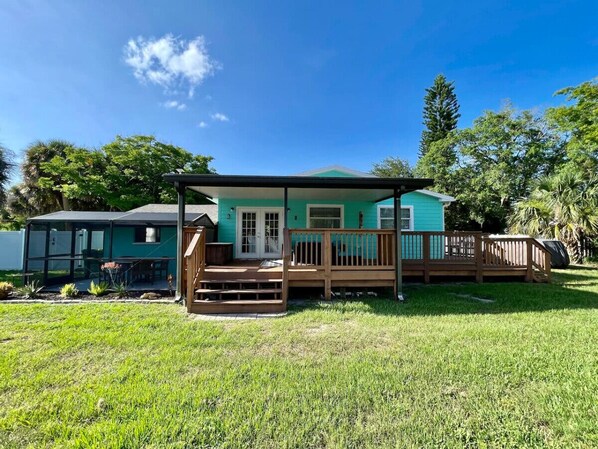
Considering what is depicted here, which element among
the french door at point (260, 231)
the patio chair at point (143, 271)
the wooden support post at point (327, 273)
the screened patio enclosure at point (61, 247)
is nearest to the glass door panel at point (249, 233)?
the french door at point (260, 231)

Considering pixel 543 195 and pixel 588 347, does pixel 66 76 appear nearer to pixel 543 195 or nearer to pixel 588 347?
pixel 588 347

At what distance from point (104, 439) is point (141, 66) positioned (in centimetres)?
1464

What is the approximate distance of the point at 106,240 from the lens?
11.8 m

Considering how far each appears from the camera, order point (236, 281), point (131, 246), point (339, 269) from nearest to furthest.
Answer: point (236, 281), point (339, 269), point (131, 246)

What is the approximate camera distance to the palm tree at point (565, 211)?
1097 cm

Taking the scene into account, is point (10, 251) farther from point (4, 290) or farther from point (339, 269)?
point (339, 269)

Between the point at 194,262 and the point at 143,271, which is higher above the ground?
the point at 194,262

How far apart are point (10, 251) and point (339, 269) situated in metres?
15.2

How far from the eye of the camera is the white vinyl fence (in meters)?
11.8

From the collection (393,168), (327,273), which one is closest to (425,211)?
(327,273)

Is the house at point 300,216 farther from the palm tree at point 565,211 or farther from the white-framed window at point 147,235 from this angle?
the palm tree at point 565,211

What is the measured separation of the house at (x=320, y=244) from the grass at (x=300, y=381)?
1344mm

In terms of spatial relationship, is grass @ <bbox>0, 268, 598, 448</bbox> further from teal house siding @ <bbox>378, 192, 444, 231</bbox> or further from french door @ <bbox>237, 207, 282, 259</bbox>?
teal house siding @ <bbox>378, 192, 444, 231</bbox>

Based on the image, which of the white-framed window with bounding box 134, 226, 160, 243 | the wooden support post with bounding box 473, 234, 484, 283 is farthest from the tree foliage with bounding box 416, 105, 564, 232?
the white-framed window with bounding box 134, 226, 160, 243
